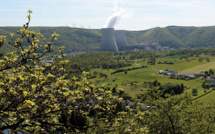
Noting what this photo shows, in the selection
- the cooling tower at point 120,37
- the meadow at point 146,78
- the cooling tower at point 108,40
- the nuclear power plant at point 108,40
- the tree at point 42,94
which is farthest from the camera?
the cooling tower at point 120,37

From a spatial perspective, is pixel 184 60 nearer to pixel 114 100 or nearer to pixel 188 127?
pixel 188 127

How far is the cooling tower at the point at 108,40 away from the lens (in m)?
111

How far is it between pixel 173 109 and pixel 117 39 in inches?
5087

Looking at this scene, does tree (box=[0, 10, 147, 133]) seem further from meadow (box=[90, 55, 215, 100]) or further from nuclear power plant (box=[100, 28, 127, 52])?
nuclear power plant (box=[100, 28, 127, 52])

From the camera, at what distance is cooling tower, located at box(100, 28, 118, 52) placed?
11094cm

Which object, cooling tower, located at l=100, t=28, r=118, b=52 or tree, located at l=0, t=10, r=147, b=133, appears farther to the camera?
cooling tower, located at l=100, t=28, r=118, b=52

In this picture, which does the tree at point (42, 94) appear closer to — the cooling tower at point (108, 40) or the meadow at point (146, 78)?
the meadow at point (146, 78)

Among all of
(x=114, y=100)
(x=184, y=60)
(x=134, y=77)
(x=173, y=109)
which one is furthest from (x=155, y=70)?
(x=114, y=100)

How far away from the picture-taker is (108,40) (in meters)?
114

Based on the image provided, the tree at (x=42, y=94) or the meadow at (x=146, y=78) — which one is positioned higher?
the tree at (x=42, y=94)

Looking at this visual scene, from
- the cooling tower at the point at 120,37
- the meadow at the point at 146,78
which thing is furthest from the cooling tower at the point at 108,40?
the meadow at the point at 146,78

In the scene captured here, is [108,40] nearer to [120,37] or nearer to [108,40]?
[108,40]

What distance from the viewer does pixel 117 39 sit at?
144 m

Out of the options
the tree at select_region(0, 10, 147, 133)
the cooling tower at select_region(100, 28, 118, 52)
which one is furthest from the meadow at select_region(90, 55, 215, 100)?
the tree at select_region(0, 10, 147, 133)
